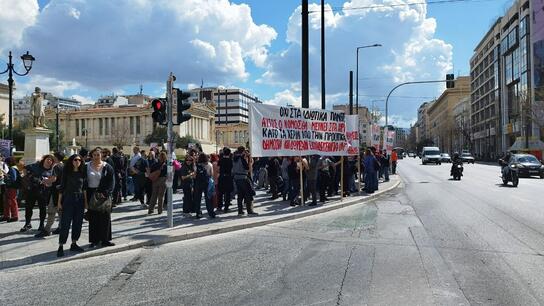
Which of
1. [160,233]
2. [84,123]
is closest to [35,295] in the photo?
[160,233]

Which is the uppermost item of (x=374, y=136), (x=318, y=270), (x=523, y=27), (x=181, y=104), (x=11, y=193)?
(x=523, y=27)

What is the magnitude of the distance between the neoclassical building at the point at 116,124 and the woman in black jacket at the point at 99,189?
12765cm

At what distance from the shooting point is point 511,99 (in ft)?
267

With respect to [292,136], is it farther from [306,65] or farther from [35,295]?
[35,295]

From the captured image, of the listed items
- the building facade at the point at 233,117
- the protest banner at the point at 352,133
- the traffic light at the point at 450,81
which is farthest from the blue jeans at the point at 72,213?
the building facade at the point at 233,117

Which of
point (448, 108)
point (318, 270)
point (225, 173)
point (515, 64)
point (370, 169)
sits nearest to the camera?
point (318, 270)

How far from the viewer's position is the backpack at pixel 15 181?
1101 cm

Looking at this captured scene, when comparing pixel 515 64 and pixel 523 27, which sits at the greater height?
pixel 523 27

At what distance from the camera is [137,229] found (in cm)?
1061

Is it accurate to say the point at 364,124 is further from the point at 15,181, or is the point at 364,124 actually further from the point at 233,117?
the point at 15,181

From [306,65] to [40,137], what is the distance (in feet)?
48.3

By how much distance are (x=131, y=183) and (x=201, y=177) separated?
7012 millimetres

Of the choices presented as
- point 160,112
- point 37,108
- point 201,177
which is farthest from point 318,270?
point 37,108

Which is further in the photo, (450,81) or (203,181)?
(450,81)
